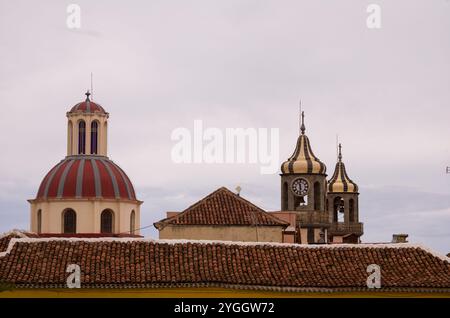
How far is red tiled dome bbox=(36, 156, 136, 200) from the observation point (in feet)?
274

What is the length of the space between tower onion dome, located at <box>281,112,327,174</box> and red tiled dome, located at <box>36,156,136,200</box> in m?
8.77

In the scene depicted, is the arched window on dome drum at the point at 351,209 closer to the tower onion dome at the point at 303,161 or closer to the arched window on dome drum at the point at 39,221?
the tower onion dome at the point at 303,161

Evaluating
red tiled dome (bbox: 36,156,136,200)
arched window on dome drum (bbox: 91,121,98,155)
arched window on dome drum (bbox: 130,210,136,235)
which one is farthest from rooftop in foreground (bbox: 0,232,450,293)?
arched window on dome drum (bbox: 91,121,98,155)

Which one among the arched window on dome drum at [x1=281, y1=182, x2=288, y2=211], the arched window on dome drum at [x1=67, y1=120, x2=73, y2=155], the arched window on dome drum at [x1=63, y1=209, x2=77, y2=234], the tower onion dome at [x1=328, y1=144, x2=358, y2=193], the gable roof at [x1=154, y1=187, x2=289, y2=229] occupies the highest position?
the arched window on dome drum at [x1=67, y1=120, x2=73, y2=155]

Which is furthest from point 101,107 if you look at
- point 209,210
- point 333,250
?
point 333,250

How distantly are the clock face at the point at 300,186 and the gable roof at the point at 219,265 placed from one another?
114 feet

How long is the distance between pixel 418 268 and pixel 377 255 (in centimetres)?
143

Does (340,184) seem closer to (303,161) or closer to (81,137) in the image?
(303,161)

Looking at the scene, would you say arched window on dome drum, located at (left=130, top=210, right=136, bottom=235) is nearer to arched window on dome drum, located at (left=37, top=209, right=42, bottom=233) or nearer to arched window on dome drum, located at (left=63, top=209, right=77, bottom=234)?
arched window on dome drum, located at (left=63, top=209, right=77, bottom=234)

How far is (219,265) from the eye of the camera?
48.8 metres

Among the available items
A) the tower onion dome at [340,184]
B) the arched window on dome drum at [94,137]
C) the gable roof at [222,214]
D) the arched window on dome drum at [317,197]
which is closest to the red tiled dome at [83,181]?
the arched window on dome drum at [94,137]

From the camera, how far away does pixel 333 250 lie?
50.3 meters

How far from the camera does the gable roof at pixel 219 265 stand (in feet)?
155
